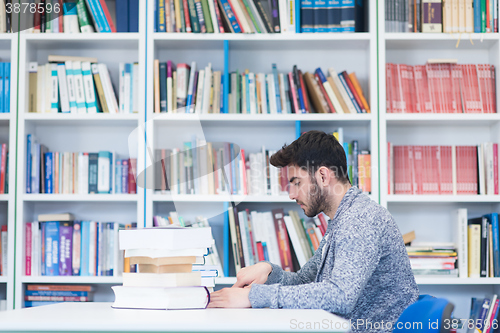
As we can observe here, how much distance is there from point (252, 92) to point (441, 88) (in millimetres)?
976

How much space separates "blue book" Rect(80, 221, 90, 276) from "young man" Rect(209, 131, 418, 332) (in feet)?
4.32

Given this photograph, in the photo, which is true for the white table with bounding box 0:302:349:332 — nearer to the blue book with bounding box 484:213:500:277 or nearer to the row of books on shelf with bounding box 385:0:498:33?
the blue book with bounding box 484:213:500:277

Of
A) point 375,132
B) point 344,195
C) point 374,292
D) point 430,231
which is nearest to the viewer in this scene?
point 374,292

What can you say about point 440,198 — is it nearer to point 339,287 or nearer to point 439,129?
point 439,129

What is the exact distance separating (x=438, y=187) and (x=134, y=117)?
5.18 ft

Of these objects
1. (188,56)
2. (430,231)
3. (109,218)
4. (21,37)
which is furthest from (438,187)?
(21,37)

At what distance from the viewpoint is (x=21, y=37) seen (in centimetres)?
279

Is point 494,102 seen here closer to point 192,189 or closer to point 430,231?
point 430,231

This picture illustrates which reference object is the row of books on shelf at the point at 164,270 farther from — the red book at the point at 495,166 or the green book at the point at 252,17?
the red book at the point at 495,166

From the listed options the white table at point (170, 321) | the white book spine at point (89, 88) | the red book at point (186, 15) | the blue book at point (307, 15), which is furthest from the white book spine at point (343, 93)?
the white table at point (170, 321)

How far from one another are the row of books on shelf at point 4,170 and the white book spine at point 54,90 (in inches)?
12.2

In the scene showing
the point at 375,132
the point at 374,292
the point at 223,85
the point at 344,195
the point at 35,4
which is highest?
the point at 35,4

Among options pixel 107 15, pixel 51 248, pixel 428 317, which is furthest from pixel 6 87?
pixel 428 317

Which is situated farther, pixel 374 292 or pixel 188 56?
pixel 188 56
